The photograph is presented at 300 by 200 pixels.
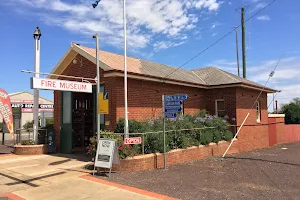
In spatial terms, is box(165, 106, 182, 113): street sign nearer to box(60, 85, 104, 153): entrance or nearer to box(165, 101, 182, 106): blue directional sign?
box(165, 101, 182, 106): blue directional sign

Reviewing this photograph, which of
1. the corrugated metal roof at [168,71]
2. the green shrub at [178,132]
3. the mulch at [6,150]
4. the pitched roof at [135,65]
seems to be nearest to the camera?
the green shrub at [178,132]

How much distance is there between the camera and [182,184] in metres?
7.93

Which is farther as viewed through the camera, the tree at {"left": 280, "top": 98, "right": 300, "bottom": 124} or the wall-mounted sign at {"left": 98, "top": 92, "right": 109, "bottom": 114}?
the tree at {"left": 280, "top": 98, "right": 300, "bottom": 124}

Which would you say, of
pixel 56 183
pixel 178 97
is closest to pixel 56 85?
pixel 56 183

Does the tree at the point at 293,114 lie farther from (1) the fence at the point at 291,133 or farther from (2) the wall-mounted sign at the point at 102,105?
(2) the wall-mounted sign at the point at 102,105

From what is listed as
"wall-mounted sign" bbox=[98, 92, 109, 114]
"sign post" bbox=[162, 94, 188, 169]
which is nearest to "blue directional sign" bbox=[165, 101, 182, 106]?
"sign post" bbox=[162, 94, 188, 169]

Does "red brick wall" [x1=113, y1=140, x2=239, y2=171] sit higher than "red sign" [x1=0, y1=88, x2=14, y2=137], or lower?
lower

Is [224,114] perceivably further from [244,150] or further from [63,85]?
[63,85]

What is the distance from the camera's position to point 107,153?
8.73 metres

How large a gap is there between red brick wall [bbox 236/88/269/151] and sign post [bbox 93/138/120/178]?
956 centimetres

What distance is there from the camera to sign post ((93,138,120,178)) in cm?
862

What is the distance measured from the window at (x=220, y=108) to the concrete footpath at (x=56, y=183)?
30.2 feet

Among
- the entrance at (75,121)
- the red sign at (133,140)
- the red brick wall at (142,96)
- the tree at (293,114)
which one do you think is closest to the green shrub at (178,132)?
the red sign at (133,140)

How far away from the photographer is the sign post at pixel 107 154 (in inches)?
339
